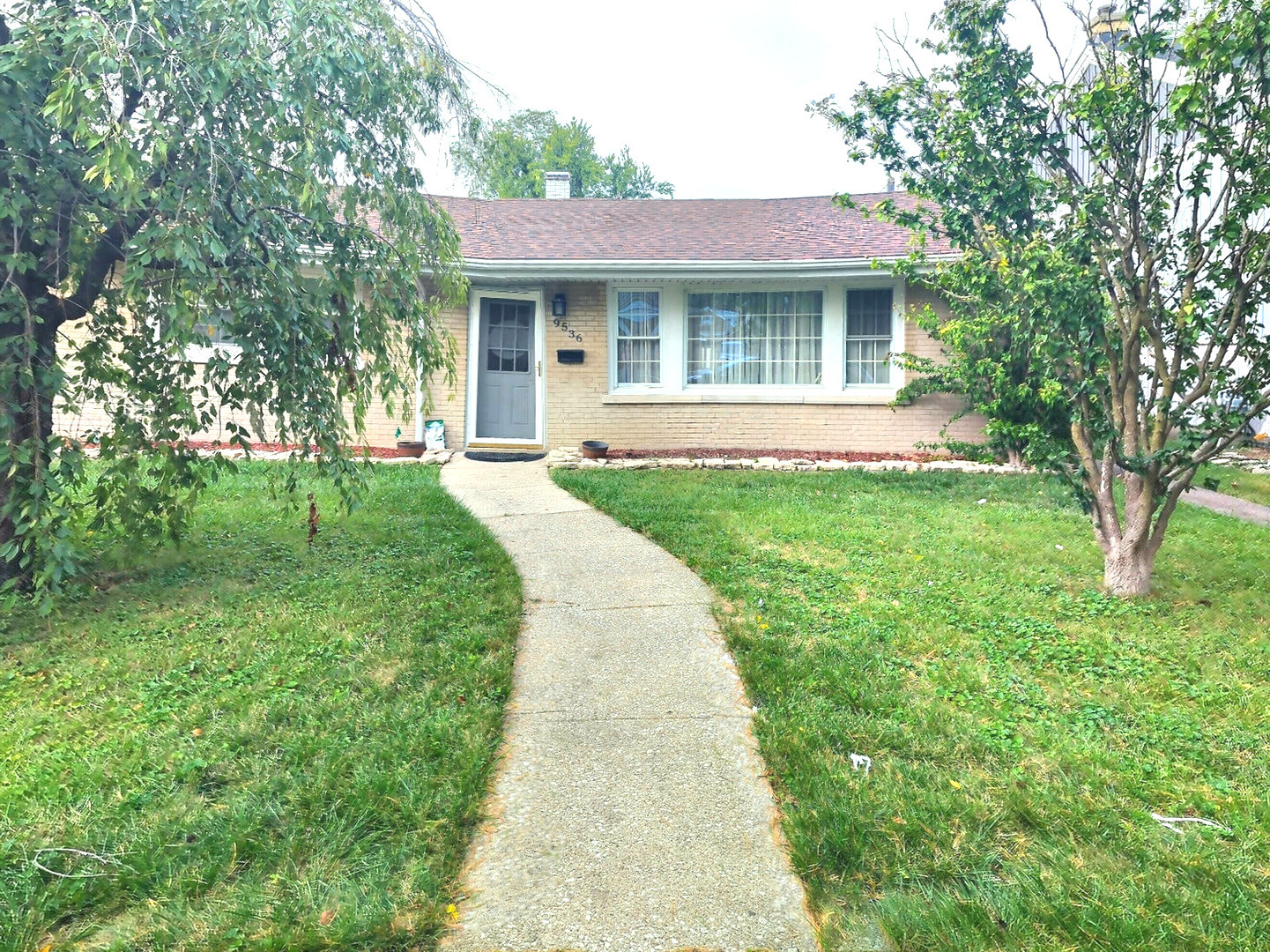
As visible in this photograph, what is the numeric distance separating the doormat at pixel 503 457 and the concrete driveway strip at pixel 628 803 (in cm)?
639

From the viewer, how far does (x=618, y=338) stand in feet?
39.2

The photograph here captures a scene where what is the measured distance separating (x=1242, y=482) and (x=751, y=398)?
622 cm

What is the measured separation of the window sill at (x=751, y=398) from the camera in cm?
1162

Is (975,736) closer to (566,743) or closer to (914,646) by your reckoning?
(914,646)

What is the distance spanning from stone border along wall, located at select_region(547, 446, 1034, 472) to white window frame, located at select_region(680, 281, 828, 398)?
1328mm

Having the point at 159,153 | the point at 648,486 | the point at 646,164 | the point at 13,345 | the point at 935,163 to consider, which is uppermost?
the point at 646,164

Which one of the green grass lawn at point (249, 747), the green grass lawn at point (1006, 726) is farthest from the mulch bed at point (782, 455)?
the green grass lawn at point (249, 747)

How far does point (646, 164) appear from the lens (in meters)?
41.3

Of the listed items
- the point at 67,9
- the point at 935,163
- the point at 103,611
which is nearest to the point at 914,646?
the point at 935,163

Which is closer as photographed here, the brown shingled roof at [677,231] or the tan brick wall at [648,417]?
the brown shingled roof at [677,231]

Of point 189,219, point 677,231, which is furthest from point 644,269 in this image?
point 189,219

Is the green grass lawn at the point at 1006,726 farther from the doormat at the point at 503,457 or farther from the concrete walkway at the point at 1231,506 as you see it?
the doormat at the point at 503,457

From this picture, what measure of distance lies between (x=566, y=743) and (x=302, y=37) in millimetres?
3778

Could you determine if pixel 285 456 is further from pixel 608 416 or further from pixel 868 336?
pixel 868 336
